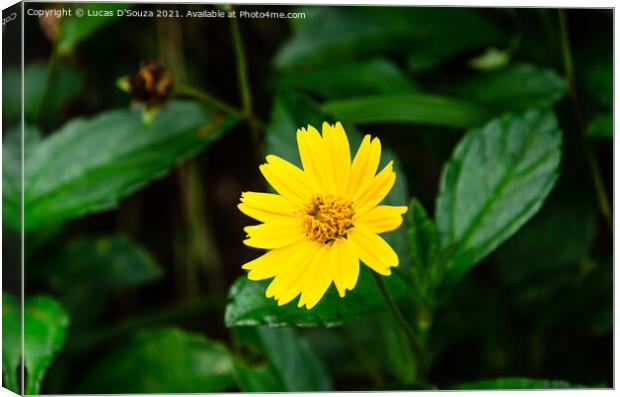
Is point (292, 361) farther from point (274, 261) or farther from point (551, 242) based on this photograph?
point (551, 242)

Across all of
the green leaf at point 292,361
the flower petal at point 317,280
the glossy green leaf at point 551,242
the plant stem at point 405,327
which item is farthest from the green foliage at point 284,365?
the glossy green leaf at point 551,242

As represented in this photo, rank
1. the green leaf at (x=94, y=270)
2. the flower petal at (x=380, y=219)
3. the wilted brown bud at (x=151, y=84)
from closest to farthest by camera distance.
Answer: the flower petal at (x=380, y=219), the wilted brown bud at (x=151, y=84), the green leaf at (x=94, y=270)

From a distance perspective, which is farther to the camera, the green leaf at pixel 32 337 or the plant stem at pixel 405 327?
the green leaf at pixel 32 337

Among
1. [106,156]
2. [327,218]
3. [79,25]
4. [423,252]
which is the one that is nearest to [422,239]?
[423,252]

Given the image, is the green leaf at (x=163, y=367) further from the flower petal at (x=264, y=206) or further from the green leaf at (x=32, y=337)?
the flower petal at (x=264, y=206)

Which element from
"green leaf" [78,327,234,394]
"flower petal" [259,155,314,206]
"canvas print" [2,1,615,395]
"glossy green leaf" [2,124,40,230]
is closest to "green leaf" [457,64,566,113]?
"canvas print" [2,1,615,395]

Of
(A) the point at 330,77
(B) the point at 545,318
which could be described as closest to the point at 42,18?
(A) the point at 330,77

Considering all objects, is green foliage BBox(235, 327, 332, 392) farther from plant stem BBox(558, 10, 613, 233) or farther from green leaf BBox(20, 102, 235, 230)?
plant stem BBox(558, 10, 613, 233)
